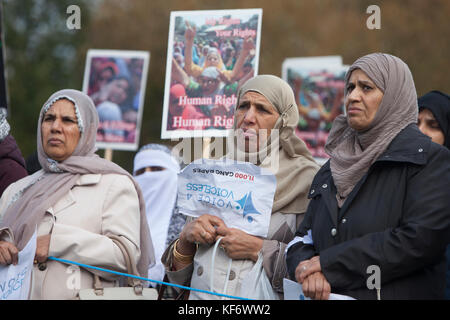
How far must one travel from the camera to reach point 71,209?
371 cm

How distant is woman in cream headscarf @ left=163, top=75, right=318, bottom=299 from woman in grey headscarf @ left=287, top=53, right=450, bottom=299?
0.23 meters

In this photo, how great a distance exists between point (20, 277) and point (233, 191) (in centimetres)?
119

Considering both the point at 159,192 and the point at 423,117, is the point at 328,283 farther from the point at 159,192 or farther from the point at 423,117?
the point at 159,192

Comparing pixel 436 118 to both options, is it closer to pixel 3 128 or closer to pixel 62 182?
pixel 62 182

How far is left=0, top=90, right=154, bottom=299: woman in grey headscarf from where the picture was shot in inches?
139

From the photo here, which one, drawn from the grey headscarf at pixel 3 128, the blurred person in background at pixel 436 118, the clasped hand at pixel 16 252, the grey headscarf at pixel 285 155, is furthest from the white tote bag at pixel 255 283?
the grey headscarf at pixel 3 128

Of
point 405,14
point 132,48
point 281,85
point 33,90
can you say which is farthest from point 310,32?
point 281,85

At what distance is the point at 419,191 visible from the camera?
2967 mm

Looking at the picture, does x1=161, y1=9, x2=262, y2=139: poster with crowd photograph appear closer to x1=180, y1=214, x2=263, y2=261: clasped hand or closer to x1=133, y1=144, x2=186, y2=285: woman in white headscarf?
x1=133, y1=144, x2=186, y2=285: woman in white headscarf

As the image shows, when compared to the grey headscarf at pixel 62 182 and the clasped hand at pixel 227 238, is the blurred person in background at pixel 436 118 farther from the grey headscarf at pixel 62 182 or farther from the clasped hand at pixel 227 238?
the grey headscarf at pixel 62 182

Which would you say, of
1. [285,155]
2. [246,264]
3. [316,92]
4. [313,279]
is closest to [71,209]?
[246,264]

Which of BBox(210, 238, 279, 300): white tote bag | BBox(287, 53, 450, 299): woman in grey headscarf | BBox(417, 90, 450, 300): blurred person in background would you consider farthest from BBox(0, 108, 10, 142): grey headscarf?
BBox(417, 90, 450, 300): blurred person in background

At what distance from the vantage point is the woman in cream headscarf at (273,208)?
3.52 meters

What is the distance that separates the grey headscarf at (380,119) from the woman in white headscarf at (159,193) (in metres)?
2.48
